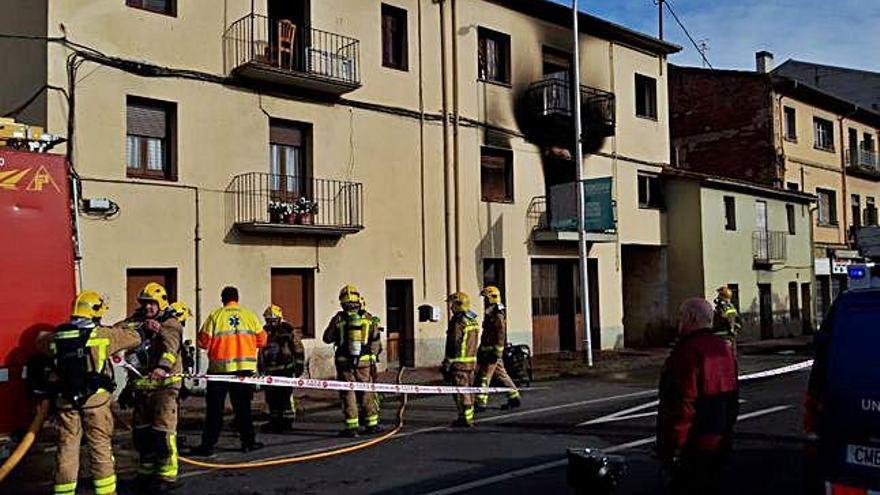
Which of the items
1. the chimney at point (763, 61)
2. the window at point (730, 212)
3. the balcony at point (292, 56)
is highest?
the chimney at point (763, 61)

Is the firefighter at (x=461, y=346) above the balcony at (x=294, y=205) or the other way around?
the other way around

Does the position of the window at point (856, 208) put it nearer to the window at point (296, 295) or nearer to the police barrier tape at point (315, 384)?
the window at point (296, 295)

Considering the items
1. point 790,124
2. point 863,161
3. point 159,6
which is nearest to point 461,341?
point 159,6

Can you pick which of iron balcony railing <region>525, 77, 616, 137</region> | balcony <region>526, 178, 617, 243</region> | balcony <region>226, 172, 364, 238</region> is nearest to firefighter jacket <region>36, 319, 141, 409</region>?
balcony <region>226, 172, 364, 238</region>

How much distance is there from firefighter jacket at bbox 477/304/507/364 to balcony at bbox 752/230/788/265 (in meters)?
20.5

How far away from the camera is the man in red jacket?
480 cm

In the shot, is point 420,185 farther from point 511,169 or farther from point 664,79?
point 664,79

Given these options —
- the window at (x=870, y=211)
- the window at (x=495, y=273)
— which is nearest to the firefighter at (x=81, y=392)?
the window at (x=495, y=273)

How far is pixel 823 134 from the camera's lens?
123 ft

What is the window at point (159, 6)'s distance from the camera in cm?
1569

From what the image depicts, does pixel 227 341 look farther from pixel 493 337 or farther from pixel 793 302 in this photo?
pixel 793 302

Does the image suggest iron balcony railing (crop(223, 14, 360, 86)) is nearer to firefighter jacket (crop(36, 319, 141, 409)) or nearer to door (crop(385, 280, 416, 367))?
door (crop(385, 280, 416, 367))

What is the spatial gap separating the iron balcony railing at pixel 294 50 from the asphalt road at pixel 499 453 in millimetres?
7479

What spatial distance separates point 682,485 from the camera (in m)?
4.87
